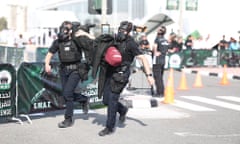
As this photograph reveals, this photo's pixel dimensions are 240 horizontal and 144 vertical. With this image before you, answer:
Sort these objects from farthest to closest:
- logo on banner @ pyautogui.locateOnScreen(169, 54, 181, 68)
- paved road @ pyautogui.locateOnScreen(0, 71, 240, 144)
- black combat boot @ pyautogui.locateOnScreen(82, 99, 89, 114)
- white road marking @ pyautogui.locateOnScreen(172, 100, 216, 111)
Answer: logo on banner @ pyautogui.locateOnScreen(169, 54, 181, 68)
white road marking @ pyautogui.locateOnScreen(172, 100, 216, 111)
black combat boot @ pyautogui.locateOnScreen(82, 99, 89, 114)
paved road @ pyautogui.locateOnScreen(0, 71, 240, 144)

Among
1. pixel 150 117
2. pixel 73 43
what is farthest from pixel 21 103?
pixel 150 117

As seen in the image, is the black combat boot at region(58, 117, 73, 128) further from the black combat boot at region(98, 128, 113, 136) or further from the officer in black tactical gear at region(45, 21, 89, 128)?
the black combat boot at region(98, 128, 113, 136)

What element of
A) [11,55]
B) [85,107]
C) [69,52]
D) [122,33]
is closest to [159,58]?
[85,107]

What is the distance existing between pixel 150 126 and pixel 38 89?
2117 millimetres

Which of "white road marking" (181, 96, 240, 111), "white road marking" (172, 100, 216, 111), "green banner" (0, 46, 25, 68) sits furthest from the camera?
"green banner" (0, 46, 25, 68)

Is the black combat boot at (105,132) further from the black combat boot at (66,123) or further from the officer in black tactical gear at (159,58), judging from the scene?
the officer in black tactical gear at (159,58)

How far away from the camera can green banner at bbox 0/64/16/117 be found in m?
8.41

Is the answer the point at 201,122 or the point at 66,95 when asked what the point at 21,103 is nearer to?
the point at 66,95

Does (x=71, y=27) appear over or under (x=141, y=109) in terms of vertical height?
over

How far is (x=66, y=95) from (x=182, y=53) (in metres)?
17.5

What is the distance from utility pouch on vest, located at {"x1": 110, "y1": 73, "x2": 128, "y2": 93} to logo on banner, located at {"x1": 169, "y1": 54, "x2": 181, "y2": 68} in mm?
17124

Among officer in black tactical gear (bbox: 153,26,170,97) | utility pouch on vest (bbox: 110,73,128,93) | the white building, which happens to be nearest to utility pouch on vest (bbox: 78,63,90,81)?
utility pouch on vest (bbox: 110,73,128,93)

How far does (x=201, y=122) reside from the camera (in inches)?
369

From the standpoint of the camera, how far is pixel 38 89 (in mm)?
9062
